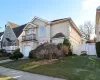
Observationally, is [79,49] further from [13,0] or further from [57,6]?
[13,0]

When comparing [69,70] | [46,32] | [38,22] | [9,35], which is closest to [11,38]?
[9,35]

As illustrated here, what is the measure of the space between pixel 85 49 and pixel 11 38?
21.4 m

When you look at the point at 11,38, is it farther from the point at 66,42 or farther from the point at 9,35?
the point at 66,42

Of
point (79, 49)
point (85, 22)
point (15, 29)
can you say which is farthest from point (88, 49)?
point (85, 22)

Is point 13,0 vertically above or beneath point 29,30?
above

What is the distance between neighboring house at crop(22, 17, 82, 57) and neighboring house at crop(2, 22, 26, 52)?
616cm

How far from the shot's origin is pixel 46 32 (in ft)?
86.8

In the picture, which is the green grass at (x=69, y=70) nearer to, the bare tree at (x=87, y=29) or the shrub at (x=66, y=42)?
the shrub at (x=66, y=42)

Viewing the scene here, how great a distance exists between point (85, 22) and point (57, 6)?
103 ft

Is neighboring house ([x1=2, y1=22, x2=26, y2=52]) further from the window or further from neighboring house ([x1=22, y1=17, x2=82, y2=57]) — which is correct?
the window

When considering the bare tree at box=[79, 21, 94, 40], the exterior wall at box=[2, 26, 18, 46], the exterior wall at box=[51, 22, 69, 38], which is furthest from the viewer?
the bare tree at box=[79, 21, 94, 40]

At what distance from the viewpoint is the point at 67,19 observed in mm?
24484

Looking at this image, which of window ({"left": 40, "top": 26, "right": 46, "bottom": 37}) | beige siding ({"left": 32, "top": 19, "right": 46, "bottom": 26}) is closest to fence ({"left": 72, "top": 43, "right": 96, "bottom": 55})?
window ({"left": 40, "top": 26, "right": 46, "bottom": 37})

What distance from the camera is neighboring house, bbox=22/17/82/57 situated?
81.1 ft
